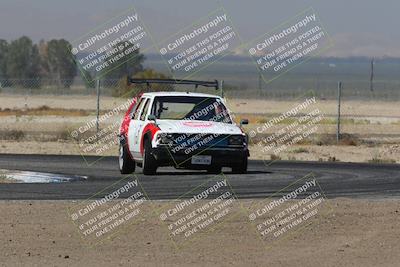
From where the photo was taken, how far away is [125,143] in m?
25.0

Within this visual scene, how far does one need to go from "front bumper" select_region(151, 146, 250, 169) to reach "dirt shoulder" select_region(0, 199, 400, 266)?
5.14m

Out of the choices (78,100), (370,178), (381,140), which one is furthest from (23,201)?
(78,100)

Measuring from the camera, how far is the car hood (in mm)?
23203

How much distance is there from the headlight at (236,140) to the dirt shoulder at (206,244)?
5619 millimetres

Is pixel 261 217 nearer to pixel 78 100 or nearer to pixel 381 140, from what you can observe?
pixel 381 140

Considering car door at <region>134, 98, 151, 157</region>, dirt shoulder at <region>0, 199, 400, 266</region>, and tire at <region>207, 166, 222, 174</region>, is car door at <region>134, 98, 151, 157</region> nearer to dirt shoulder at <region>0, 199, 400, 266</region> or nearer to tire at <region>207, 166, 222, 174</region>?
tire at <region>207, 166, 222, 174</region>

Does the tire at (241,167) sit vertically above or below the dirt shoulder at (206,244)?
below

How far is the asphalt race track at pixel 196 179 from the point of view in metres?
20.7

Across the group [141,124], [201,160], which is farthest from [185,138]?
[141,124]

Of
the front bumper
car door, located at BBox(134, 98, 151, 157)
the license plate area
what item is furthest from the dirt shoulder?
car door, located at BBox(134, 98, 151, 157)

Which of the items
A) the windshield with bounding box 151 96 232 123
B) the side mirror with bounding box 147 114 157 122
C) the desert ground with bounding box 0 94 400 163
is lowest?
the desert ground with bounding box 0 94 400 163

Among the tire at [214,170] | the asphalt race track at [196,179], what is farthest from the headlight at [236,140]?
the tire at [214,170]

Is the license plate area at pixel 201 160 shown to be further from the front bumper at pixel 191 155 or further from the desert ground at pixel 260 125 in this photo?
the desert ground at pixel 260 125

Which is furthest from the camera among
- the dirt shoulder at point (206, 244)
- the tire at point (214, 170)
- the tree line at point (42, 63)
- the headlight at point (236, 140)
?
the tree line at point (42, 63)
